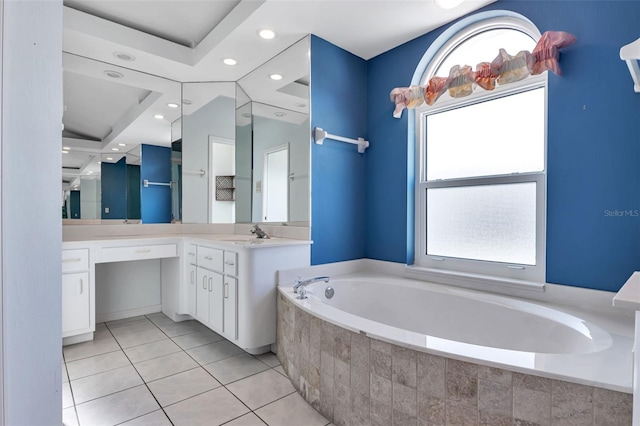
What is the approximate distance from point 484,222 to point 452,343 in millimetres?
1307

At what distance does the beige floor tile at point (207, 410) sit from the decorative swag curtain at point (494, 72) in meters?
2.24

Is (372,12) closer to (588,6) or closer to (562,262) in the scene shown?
(588,6)

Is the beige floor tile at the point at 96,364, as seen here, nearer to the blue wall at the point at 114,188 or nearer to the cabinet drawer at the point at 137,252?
the cabinet drawer at the point at 137,252

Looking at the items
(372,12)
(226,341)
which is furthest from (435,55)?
(226,341)

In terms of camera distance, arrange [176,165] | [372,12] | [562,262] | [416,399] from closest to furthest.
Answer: [416,399], [562,262], [372,12], [176,165]

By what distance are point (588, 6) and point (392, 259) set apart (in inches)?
77.5

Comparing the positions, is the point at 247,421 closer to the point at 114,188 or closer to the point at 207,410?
the point at 207,410

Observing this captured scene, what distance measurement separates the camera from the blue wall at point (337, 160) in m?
2.64

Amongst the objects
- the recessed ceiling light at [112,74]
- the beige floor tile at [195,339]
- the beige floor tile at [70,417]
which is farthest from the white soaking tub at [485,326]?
the recessed ceiling light at [112,74]

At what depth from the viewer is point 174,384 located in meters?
2.03

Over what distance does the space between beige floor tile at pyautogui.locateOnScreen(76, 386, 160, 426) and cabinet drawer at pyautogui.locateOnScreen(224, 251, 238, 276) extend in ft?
2.75

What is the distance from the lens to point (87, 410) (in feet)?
5.78

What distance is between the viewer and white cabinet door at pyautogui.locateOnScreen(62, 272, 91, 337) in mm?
2480

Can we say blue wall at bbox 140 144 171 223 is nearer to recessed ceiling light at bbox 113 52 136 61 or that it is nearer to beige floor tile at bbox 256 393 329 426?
recessed ceiling light at bbox 113 52 136 61
